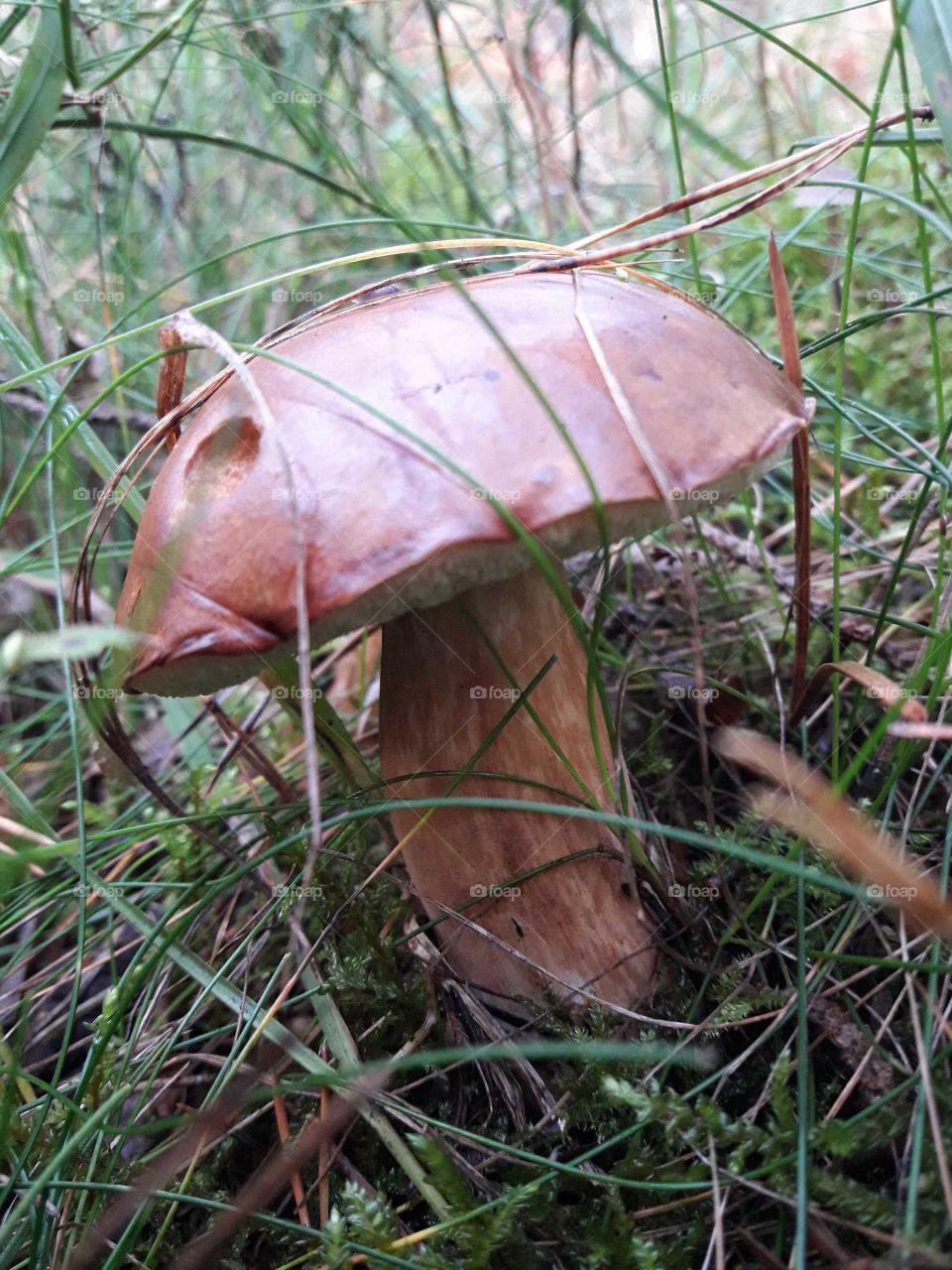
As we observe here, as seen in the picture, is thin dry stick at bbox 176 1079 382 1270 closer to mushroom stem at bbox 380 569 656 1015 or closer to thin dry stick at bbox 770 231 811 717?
mushroom stem at bbox 380 569 656 1015

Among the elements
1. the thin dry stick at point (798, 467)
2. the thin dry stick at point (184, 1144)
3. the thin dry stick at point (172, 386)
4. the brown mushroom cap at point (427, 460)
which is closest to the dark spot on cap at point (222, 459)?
the brown mushroom cap at point (427, 460)

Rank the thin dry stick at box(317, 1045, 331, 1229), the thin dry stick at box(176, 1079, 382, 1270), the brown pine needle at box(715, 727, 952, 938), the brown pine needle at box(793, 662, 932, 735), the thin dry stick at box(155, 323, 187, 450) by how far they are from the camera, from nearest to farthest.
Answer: the thin dry stick at box(176, 1079, 382, 1270) < the brown pine needle at box(715, 727, 952, 938) < the brown pine needle at box(793, 662, 932, 735) < the thin dry stick at box(317, 1045, 331, 1229) < the thin dry stick at box(155, 323, 187, 450)

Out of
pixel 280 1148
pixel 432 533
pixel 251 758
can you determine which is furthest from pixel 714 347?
pixel 280 1148

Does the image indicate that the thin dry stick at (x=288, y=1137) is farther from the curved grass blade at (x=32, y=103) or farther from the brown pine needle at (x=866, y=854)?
the curved grass blade at (x=32, y=103)

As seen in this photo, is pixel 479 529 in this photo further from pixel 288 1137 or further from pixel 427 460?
pixel 288 1137

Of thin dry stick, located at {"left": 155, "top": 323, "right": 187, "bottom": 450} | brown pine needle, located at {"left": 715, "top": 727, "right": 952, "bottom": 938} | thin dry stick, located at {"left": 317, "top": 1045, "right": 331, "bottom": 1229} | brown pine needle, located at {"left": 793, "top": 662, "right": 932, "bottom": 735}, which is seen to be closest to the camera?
brown pine needle, located at {"left": 715, "top": 727, "right": 952, "bottom": 938}

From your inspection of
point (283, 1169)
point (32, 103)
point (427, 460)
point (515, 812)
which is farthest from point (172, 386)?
point (283, 1169)

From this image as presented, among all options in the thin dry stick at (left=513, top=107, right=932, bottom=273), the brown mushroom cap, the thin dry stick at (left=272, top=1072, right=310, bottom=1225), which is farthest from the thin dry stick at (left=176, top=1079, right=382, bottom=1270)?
the thin dry stick at (left=513, top=107, right=932, bottom=273)
